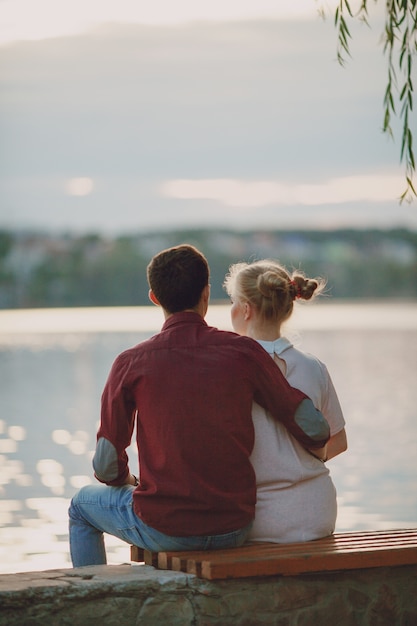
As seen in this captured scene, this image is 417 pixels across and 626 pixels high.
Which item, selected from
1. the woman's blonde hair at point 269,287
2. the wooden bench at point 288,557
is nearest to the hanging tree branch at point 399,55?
the woman's blonde hair at point 269,287

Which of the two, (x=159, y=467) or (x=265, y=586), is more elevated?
(x=159, y=467)

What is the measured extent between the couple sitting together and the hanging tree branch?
626 mm

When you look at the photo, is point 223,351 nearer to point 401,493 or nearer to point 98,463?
point 98,463

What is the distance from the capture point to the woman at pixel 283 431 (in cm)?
347

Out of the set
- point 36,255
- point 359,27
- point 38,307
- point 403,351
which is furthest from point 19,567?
point 38,307

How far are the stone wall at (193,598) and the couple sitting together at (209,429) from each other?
13 cm

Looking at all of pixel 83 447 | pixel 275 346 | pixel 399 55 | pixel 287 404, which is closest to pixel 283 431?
pixel 287 404

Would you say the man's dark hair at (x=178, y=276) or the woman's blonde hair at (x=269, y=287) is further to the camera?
the woman's blonde hair at (x=269, y=287)

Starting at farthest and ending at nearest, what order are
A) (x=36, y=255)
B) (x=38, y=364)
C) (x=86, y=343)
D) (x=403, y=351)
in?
(x=36, y=255) → (x=86, y=343) → (x=403, y=351) → (x=38, y=364)

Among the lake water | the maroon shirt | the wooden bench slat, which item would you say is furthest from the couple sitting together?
the lake water

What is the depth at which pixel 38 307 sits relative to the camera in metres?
84.1

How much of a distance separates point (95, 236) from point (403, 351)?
41.0 metres

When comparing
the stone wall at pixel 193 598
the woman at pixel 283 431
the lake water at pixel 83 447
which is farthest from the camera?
the lake water at pixel 83 447

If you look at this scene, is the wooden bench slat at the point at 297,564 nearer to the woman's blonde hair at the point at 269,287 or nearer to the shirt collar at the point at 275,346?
the shirt collar at the point at 275,346
